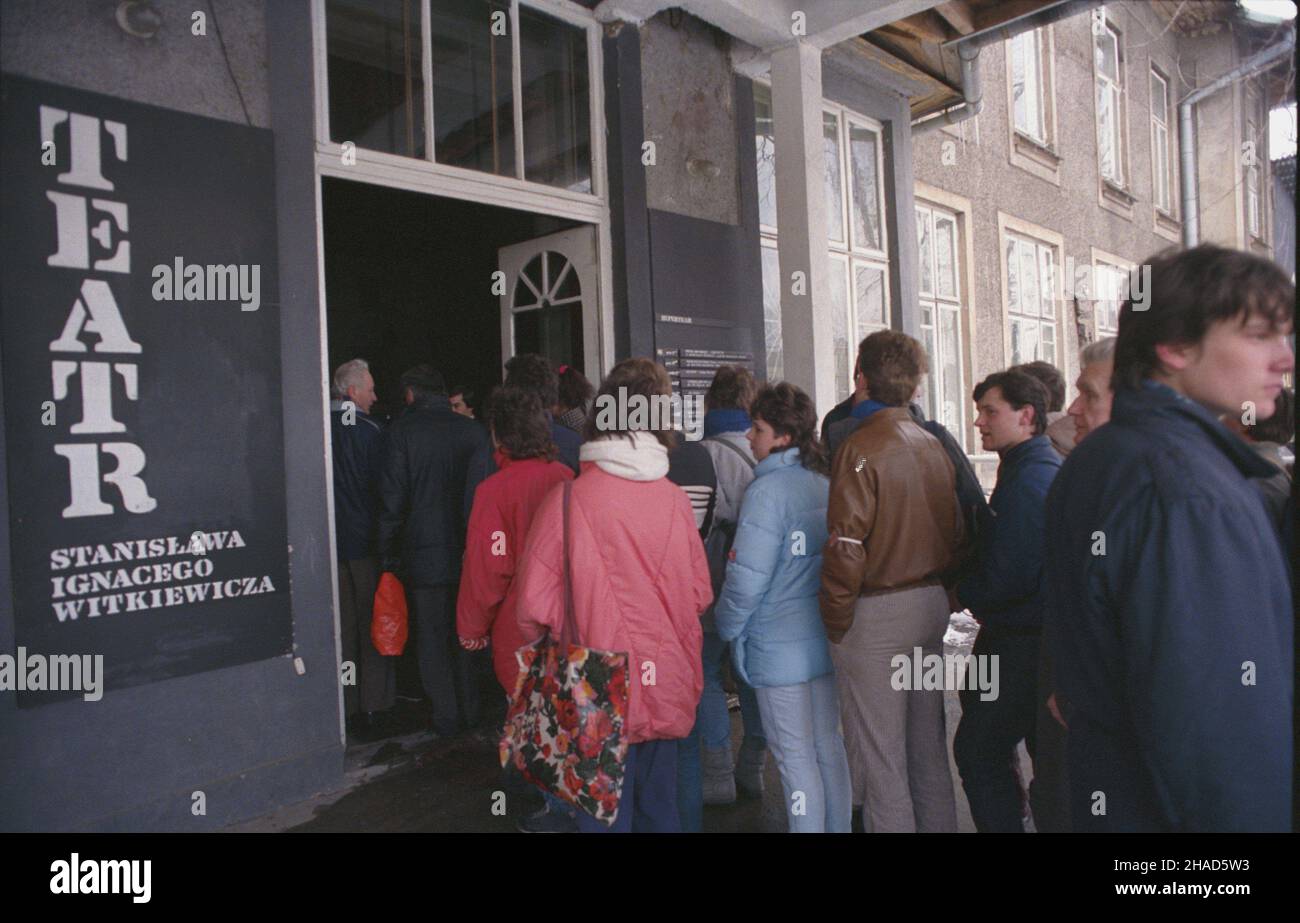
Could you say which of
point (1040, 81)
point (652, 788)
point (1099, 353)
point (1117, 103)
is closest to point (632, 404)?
point (652, 788)

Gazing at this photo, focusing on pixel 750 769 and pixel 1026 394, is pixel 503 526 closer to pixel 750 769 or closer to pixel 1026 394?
pixel 750 769

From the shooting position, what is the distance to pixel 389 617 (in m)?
4.15

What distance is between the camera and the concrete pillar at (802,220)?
5.44 meters

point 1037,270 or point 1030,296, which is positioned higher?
point 1037,270

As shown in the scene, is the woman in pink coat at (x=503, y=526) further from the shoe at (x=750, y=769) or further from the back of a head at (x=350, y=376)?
the back of a head at (x=350, y=376)

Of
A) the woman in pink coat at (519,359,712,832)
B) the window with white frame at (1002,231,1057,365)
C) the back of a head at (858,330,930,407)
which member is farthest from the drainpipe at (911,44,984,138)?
the woman in pink coat at (519,359,712,832)

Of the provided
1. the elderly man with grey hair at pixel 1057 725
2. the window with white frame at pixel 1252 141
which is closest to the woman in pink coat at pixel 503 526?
the elderly man with grey hair at pixel 1057 725

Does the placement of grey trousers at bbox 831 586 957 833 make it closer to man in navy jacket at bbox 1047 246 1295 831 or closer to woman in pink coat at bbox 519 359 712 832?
woman in pink coat at bbox 519 359 712 832

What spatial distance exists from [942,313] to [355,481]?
7128mm

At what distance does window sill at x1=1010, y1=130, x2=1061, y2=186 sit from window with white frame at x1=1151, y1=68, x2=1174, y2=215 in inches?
170

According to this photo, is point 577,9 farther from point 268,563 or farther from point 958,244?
point 958,244

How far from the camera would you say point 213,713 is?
3.32 m

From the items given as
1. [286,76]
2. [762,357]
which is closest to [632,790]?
[286,76]

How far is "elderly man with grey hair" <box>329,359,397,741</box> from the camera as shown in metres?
4.33
